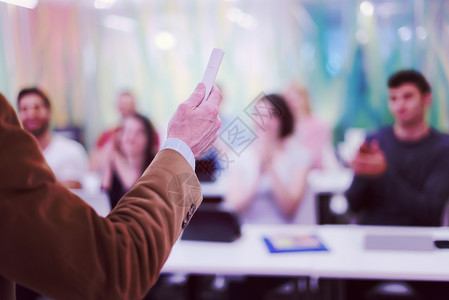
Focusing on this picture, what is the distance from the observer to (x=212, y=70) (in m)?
0.69

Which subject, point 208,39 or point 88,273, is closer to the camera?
point 88,273

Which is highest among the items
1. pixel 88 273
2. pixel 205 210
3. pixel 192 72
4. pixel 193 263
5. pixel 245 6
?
pixel 245 6

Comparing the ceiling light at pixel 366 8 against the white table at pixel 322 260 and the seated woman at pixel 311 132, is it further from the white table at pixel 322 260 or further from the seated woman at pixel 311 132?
the white table at pixel 322 260

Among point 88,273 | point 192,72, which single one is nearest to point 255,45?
point 192,72

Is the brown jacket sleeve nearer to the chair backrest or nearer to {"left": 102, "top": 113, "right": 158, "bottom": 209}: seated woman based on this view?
the chair backrest

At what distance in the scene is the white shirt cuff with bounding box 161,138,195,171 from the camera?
636mm

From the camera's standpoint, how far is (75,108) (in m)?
5.66

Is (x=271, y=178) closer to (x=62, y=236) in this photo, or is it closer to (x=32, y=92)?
(x=32, y=92)

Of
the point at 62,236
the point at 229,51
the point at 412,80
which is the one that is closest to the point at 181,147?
the point at 62,236

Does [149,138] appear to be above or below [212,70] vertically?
below

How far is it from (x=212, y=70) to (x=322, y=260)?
113 cm

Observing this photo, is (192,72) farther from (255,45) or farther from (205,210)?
(205,210)

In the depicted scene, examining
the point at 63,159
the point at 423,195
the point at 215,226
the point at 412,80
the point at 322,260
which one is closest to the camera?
the point at 322,260

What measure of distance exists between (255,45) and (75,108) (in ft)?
8.66
